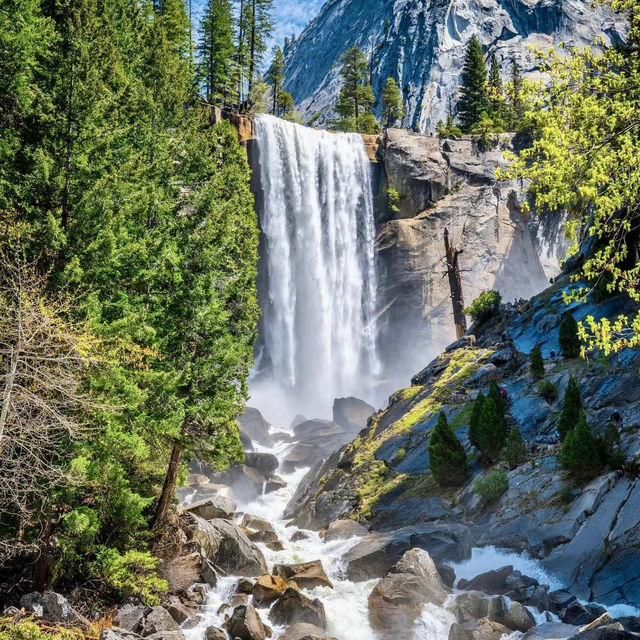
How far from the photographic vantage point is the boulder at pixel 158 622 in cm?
1301

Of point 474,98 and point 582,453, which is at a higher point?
point 474,98

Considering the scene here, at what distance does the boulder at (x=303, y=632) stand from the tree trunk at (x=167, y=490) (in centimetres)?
517

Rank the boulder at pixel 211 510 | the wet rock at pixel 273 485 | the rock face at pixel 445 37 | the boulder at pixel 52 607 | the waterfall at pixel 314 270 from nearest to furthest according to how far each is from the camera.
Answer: the boulder at pixel 52 607
the boulder at pixel 211 510
the wet rock at pixel 273 485
the waterfall at pixel 314 270
the rock face at pixel 445 37

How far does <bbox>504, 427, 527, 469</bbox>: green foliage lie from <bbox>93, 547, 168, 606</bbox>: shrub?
1142 centimetres

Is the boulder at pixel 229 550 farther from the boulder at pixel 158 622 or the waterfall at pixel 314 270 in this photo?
the waterfall at pixel 314 270

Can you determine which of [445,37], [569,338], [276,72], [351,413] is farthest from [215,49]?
[445,37]

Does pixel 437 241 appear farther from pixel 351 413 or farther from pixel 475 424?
pixel 475 424

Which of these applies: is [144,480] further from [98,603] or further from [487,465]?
[487,465]

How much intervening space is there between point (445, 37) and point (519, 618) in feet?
345

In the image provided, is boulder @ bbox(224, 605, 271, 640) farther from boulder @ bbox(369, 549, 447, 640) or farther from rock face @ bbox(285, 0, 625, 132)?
rock face @ bbox(285, 0, 625, 132)

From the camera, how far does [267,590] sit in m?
15.8

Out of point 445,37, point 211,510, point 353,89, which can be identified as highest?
point 445,37

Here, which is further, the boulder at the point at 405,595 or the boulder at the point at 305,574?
the boulder at the point at 305,574

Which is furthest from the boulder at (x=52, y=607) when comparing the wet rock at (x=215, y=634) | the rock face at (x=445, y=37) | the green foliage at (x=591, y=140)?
the rock face at (x=445, y=37)
